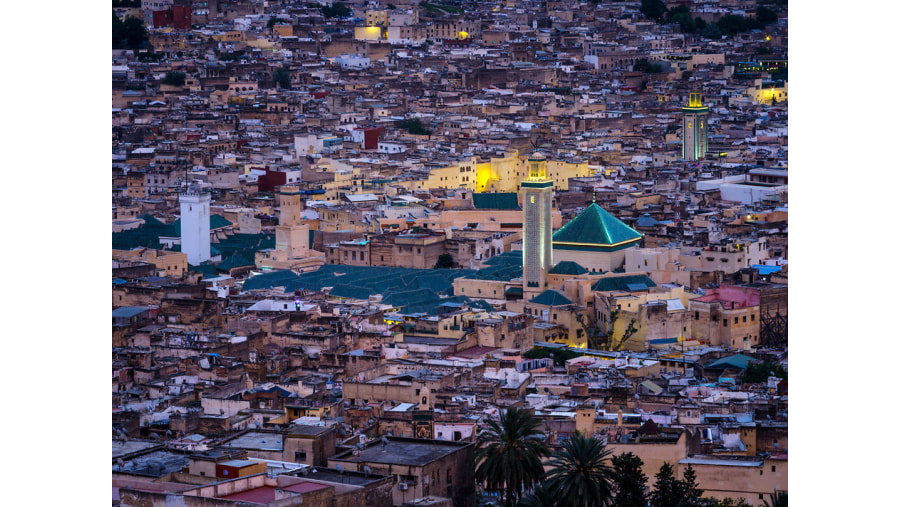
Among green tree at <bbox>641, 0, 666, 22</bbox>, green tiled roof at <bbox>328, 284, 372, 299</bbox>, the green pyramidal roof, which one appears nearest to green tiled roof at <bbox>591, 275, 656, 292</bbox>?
the green pyramidal roof

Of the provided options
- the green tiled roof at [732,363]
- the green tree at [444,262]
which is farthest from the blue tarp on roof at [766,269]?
the green tree at [444,262]

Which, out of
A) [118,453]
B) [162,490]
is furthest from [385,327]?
[162,490]

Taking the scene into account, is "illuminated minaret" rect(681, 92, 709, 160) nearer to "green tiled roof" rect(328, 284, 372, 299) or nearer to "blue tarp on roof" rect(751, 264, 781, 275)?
"blue tarp on roof" rect(751, 264, 781, 275)

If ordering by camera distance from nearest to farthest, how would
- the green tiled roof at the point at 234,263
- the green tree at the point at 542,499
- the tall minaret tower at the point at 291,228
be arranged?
the green tree at the point at 542,499 → the green tiled roof at the point at 234,263 → the tall minaret tower at the point at 291,228

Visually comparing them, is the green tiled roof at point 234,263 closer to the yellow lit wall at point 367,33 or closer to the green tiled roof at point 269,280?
the green tiled roof at point 269,280

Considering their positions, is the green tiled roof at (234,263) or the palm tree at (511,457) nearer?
the palm tree at (511,457)
